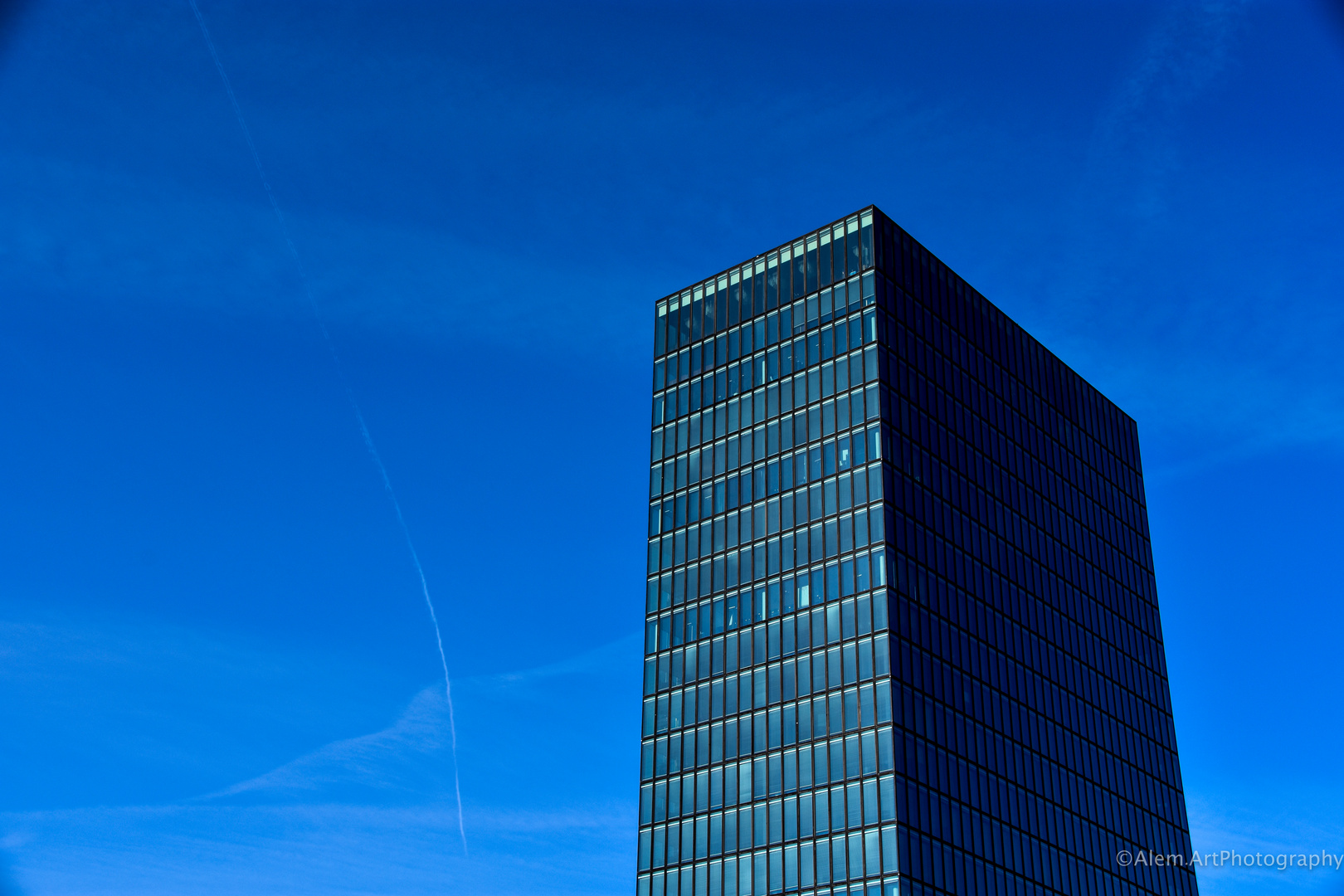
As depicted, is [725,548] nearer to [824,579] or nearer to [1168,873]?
[824,579]

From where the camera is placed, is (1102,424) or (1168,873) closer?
(1168,873)

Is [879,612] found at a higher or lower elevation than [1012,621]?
lower

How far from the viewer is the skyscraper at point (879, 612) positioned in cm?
9681

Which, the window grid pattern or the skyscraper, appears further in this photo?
the window grid pattern

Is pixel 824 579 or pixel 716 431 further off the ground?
pixel 716 431

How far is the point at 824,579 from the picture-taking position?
338ft

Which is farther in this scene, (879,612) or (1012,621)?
(1012,621)

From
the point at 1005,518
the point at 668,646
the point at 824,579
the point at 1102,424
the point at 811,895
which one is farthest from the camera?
the point at 1102,424

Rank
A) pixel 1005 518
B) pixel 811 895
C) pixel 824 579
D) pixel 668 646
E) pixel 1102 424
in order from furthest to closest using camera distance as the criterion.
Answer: pixel 1102 424 → pixel 1005 518 → pixel 668 646 → pixel 824 579 → pixel 811 895

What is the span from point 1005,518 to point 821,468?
20.2 m

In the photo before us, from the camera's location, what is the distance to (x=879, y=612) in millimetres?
99062

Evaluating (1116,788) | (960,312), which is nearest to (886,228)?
(960,312)

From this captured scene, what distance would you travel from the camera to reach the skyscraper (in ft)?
318

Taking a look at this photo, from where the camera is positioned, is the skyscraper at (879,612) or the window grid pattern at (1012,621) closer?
the skyscraper at (879,612)
